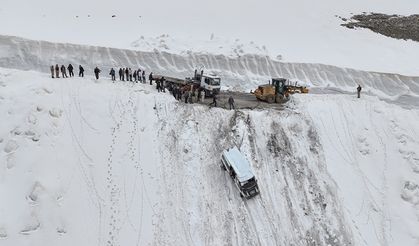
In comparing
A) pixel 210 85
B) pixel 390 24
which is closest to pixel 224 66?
pixel 210 85

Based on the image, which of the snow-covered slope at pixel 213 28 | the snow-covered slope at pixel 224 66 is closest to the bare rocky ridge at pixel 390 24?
the snow-covered slope at pixel 213 28

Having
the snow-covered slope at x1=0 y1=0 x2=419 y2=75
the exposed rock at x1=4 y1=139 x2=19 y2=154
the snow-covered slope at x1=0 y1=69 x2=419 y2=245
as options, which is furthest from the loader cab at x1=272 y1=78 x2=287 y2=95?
the exposed rock at x1=4 y1=139 x2=19 y2=154

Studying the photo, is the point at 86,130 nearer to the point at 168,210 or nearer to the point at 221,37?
the point at 168,210

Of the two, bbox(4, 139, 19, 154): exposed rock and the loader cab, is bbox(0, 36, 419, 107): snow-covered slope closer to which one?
the loader cab

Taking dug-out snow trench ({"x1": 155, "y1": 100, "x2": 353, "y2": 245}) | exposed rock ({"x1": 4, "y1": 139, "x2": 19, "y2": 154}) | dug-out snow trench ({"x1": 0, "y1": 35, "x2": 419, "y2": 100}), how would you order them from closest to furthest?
dug-out snow trench ({"x1": 155, "y1": 100, "x2": 353, "y2": 245})
exposed rock ({"x1": 4, "y1": 139, "x2": 19, "y2": 154})
dug-out snow trench ({"x1": 0, "y1": 35, "x2": 419, "y2": 100})

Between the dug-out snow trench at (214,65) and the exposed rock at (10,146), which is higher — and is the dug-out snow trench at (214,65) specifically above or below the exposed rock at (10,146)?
above

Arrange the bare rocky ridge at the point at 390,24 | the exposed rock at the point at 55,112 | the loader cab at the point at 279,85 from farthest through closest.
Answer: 1. the bare rocky ridge at the point at 390,24
2. the loader cab at the point at 279,85
3. the exposed rock at the point at 55,112

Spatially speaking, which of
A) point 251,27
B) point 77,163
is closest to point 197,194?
point 77,163

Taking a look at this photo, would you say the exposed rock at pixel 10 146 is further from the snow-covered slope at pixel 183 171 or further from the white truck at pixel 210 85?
the white truck at pixel 210 85
